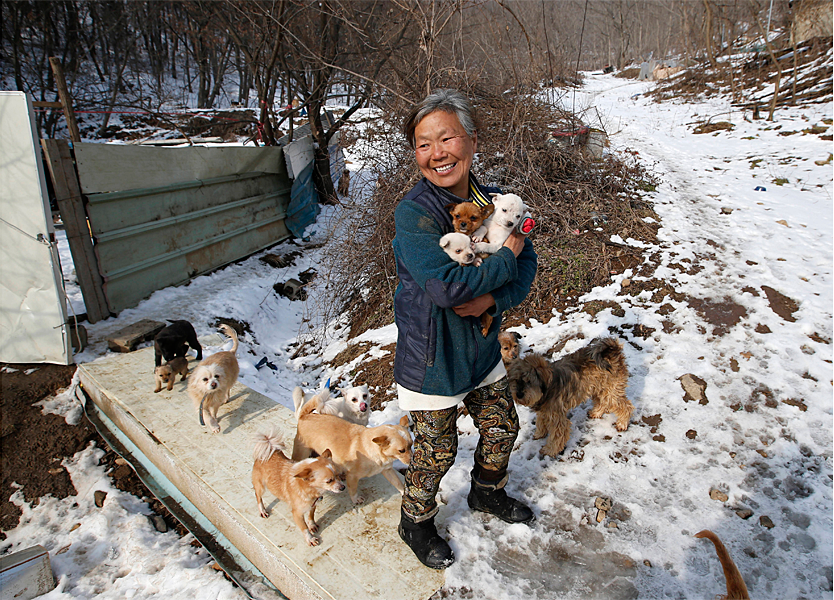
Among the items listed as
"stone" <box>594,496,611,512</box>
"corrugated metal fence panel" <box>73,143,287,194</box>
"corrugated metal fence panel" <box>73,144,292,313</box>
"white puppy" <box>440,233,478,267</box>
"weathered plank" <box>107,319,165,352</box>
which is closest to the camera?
"white puppy" <box>440,233,478,267</box>

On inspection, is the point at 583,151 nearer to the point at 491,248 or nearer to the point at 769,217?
the point at 769,217

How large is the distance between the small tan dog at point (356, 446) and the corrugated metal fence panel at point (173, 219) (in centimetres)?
485

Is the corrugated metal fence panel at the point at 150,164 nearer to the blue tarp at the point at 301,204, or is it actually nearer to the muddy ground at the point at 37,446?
the blue tarp at the point at 301,204

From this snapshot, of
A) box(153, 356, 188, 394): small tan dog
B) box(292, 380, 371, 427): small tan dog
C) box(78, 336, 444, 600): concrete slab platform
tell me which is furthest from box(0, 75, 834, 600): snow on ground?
box(153, 356, 188, 394): small tan dog

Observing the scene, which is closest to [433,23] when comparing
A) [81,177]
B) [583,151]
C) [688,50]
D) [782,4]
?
[583,151]

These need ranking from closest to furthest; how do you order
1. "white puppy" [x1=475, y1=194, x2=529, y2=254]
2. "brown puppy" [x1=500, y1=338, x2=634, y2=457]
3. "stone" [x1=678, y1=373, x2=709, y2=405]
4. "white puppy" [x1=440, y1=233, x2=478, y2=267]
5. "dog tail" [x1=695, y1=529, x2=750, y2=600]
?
"dog tail" [x1=695, y1=529, x2=750, y2=600] < "white puppy" [x1=440, y1=233, x2=478, y2=267] < "white puppy" [x1=475, y1=194, x2=529, y2=254] < "brown puppy" [x1=500, y1=338, x2=634, y2=457] < "stone" [x1=678, y1=373, x2=709, y2=405]

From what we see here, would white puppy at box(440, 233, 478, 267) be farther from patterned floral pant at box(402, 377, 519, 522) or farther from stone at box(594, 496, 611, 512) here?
stone at box(594, 496, 611, 512)

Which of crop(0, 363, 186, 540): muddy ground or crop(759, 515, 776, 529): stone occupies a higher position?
crop(759, 515, 776, 529): stone

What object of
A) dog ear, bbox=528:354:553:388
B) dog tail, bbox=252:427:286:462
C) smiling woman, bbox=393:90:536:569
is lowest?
dog tail, bbox=252:427:286:462

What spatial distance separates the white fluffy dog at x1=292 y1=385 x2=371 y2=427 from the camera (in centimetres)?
337

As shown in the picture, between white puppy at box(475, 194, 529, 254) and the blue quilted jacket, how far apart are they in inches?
5.7

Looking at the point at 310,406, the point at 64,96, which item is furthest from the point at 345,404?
the point at 64,96

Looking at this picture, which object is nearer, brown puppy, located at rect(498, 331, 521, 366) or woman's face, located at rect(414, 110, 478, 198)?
woman's face, located at rect(414, 110, 478, 198)

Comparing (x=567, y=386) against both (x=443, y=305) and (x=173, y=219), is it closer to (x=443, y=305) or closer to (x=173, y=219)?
(x=443, y=305)
